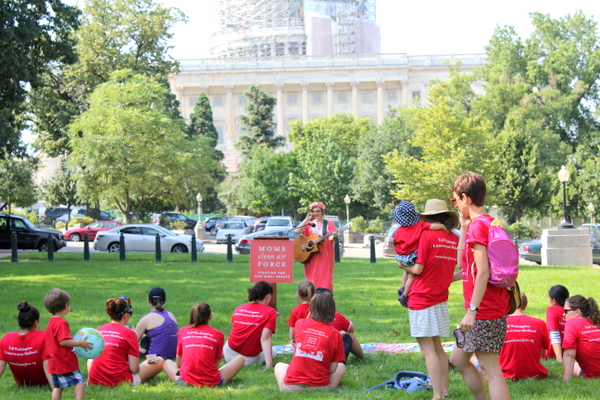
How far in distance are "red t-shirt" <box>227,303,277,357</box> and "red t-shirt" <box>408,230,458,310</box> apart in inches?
85.4

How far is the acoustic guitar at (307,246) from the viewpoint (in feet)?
29.9

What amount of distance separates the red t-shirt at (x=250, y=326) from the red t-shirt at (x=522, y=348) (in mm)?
2542

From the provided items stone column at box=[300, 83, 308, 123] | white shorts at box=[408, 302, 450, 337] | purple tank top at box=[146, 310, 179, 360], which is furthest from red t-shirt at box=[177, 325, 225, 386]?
stone column at box=[300, 83, 308, 123]

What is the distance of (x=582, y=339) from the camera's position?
6902 millimetres

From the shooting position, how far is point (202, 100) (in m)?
76.5

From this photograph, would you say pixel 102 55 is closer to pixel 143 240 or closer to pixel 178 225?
pixel 178 225

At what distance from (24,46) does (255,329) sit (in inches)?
573

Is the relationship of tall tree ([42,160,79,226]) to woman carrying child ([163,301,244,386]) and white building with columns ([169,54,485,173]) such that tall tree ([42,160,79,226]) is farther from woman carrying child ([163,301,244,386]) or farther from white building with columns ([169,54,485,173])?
woman carrying child ([163,301,244,386])

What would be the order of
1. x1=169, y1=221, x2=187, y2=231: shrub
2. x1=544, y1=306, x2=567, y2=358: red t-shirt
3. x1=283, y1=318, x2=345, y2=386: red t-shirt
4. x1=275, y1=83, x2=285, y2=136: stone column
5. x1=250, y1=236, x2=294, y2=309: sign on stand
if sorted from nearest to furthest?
x1=283, y1=318, x2=345, y2=386: red t-shirt, x1=544, y1=306, x2=567, y2=358: red t-shirt, x1=250, y1=236, x2=294, y2=309: sign on stand, x1=169, y1=221, x2=187, y2=231: shrub, x1=275, y1=83, x2=285, y2=136: stone column

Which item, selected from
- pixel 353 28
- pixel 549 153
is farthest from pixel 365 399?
pixel 353 28

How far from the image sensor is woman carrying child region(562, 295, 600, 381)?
690 cm

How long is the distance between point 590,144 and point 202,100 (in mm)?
40808

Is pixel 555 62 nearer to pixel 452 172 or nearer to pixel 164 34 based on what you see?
pixel 452 172

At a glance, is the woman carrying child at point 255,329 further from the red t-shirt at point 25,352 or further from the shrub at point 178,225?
the shrub at point 178,225
